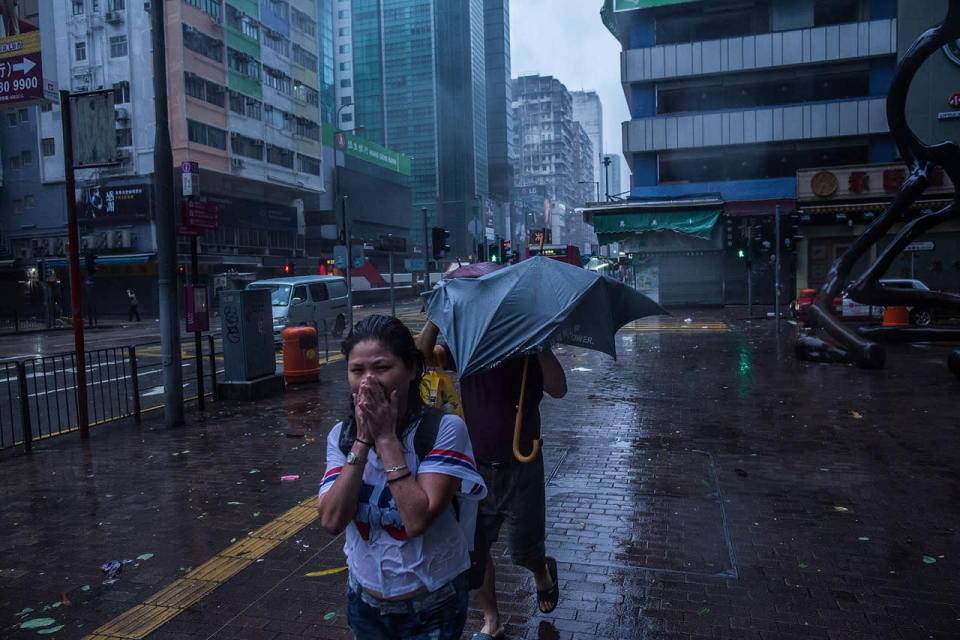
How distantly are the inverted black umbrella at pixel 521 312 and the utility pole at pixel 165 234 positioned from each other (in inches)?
250

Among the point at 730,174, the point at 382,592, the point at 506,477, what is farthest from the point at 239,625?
the point at 730,174

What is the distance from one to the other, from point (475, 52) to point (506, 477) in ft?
397

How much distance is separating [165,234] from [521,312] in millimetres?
7027

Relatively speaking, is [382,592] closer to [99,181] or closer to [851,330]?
[851,330]

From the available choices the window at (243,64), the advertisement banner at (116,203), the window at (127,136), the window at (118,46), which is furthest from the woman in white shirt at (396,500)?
the window at (243,64)

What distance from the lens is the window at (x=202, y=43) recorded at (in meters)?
40.9

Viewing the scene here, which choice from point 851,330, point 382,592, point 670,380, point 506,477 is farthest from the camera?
point 851,330

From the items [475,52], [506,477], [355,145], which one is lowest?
[506,477]

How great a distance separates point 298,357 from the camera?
1227cm

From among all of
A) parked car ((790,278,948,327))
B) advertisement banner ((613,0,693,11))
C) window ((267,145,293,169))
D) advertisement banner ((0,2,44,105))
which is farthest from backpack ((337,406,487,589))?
window ((267,145,293,169))

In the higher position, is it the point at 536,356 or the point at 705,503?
the point at 536,356

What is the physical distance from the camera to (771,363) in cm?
1357

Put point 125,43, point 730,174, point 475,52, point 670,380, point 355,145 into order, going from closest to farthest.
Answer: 1. point 670,380
2. point 730,174
3. point 125,43
4. point 355,145
5. point 475,52

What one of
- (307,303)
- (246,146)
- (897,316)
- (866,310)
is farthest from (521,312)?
(246,146)
